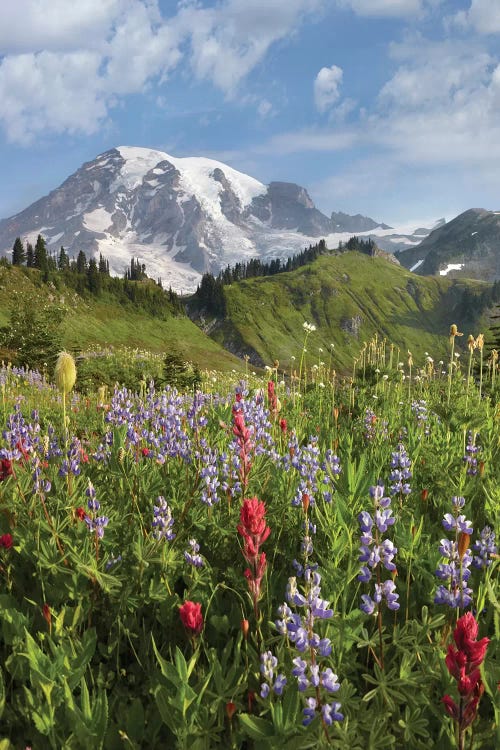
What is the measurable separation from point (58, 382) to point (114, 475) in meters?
0.97

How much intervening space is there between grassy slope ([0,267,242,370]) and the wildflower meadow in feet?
347

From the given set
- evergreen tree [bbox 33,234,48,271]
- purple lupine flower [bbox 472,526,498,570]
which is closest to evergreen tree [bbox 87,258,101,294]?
evergreen tree [bbox 33,234,48,271]

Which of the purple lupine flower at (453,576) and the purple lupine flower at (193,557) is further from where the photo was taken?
the purple lupine flower at (193,557)

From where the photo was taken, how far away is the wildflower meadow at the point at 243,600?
2.03m

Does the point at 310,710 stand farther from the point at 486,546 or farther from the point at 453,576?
the point at 486,546

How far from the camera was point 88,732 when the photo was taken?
6.73 ft

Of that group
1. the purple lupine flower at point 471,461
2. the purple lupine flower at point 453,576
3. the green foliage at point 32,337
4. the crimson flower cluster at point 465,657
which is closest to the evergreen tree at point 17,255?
the green foliage at point 32,337

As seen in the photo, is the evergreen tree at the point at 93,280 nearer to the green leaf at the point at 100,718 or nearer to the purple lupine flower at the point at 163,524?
the purple lupine flower at the point at 163,524

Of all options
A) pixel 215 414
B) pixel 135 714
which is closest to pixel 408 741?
Answer: pixel 135 714

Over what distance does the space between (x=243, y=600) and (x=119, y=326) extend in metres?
141

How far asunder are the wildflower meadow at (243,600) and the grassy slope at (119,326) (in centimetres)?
10572

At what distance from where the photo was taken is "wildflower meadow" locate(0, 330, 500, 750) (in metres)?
2.03

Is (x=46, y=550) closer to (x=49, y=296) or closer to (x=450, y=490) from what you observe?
(x=450, y=490)

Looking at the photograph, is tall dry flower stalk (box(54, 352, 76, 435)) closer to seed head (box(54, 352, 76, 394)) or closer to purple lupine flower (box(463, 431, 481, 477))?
seed head (box(54, 352, 76, 394))
